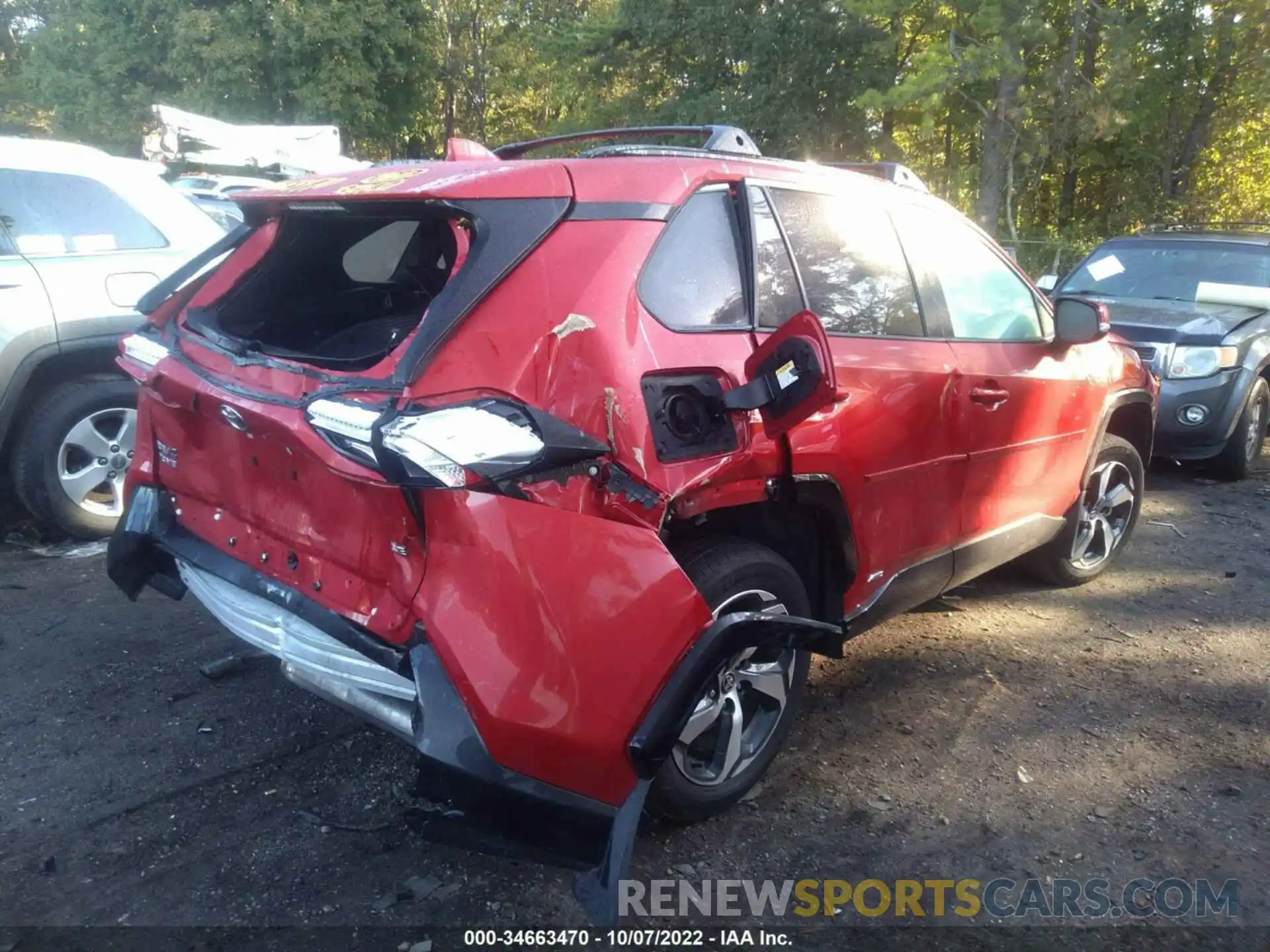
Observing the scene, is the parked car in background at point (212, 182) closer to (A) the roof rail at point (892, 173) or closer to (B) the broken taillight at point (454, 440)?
(A) the roof rail at point (892, 173)

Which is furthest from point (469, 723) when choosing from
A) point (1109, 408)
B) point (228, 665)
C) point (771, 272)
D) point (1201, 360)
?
point (1201, 360)

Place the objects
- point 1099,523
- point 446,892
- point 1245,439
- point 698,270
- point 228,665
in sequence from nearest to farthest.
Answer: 1. point 446,892
2. point 698,270
3. point 228,665
4. point 1099,523
5. point 1245,439

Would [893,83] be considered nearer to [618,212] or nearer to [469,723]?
[618,212]

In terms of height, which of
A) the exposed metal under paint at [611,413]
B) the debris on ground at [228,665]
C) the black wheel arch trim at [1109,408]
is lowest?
the debris on ground at [228,665]

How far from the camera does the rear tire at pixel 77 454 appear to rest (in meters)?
5.14

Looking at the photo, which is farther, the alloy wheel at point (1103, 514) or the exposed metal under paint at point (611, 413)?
the alloy wheel at point (1103, 514)

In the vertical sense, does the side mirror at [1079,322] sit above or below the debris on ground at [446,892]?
above

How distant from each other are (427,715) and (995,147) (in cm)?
1699

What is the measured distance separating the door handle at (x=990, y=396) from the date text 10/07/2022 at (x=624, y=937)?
2.02m

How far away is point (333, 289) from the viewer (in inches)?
133

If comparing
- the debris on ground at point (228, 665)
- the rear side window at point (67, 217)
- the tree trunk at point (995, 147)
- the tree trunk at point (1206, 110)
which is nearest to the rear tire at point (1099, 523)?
the debris on ground at point (228, 665)

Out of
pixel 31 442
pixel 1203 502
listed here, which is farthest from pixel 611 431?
pixel 1203 502

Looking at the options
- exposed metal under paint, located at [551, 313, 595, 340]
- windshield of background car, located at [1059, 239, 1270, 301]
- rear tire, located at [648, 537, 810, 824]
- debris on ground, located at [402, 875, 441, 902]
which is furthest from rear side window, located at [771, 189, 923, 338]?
windshield of background car, located at [1059, 239, 1270, 301]

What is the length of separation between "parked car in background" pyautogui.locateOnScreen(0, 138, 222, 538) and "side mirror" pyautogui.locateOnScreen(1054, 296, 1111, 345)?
14.3 feet
